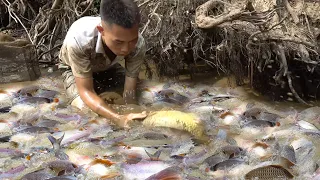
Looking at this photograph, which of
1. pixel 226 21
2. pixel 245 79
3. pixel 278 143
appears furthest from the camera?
pixel 245 79

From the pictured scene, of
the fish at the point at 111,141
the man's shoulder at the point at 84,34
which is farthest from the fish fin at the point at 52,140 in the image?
the man's shoulder at the point at 84,34

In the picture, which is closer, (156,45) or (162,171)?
(162,171)

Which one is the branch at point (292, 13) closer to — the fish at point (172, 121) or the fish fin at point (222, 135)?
the fish fin at point (222, 135)

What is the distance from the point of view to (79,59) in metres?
3.43

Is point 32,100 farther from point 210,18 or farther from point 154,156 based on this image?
point 210,18

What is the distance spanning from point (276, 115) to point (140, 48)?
4.23 ft

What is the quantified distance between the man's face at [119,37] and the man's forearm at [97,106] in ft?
1.59

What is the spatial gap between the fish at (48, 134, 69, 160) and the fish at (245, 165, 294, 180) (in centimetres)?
124

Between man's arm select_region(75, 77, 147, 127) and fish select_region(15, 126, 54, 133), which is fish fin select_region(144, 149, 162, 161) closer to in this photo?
man's arm select_region(75, 77, 147, 127)

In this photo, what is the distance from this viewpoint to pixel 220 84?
15.1 feet

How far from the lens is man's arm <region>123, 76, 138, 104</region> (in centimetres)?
375

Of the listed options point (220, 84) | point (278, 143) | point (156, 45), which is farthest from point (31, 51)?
point (278, 143)

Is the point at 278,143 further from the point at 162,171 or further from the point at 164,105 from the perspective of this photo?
the point at 164,105

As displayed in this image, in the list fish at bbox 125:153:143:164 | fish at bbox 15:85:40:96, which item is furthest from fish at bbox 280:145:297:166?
fish at bbox 15:85:40:96
